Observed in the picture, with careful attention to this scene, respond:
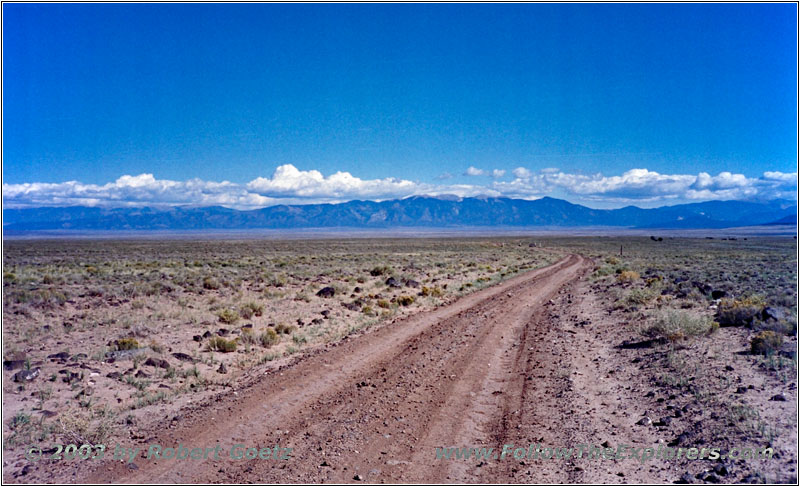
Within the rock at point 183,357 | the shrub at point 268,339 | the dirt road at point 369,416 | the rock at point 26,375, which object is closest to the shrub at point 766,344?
the dirt road at point 369,416

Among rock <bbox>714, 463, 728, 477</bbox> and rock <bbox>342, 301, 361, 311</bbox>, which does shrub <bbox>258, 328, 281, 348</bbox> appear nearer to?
rock <bbox>342, 301, 361, 311</bbox>

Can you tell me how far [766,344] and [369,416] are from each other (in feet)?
26.8

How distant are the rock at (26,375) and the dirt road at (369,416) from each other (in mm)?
4102

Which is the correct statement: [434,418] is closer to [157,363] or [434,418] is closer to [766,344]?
[157,363]

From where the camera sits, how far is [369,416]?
7793mm

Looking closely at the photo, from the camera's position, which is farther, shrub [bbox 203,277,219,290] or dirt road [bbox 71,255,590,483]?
shrub [bbox 203,277,219,290]

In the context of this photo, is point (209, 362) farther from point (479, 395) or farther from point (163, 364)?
point (479, 395)

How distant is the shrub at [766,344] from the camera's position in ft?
32.6

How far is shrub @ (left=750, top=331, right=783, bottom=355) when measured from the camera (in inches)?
391

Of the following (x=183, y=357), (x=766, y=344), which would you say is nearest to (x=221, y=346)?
(x=183, y=357)

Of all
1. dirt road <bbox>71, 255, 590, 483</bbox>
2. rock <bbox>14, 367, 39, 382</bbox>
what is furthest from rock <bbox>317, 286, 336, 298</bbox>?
rock <bbox>14, 367, 39, 382</bbox>

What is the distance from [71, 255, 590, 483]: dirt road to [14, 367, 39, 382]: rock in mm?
4102

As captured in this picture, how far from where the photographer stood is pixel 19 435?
7.25 metres

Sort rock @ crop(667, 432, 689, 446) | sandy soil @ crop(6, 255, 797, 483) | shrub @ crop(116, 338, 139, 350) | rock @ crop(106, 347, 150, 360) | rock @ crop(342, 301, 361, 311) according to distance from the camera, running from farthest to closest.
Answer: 1. rock @ crop(342, 301, 361, 311)
2. shrub @ crop(116, 338, 139, 350)
3. rock @ crop(106, 347, 150, 360)
4. rock @ crop(667, 432, 689, 446)
5. sandy soil @ crop(6, 255, 797, 483)
